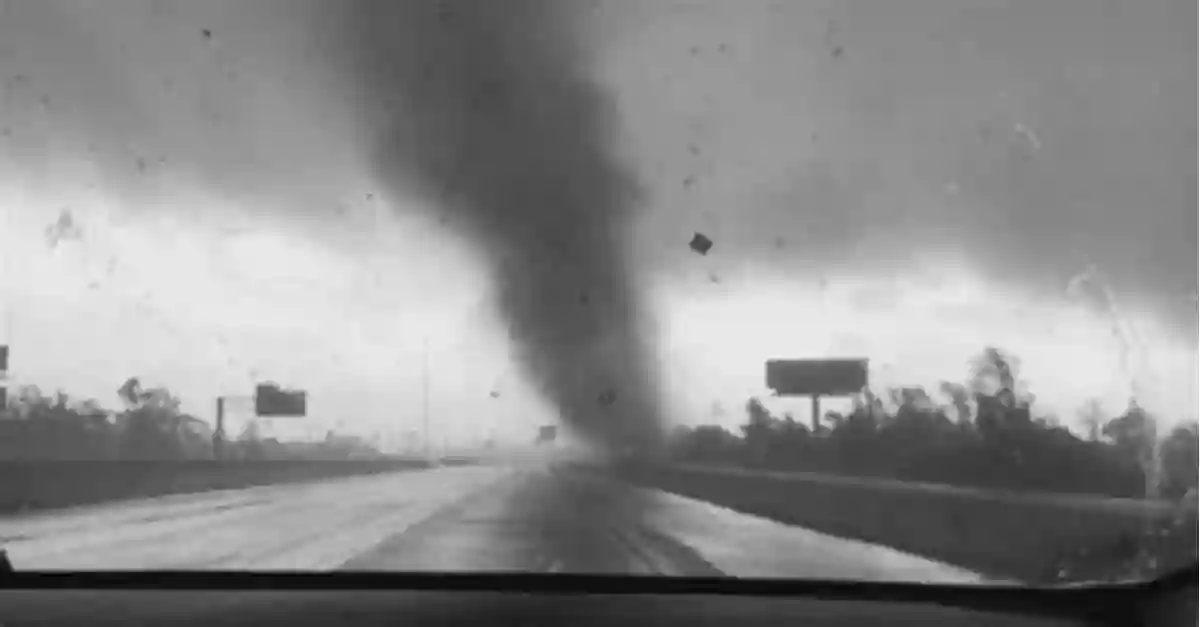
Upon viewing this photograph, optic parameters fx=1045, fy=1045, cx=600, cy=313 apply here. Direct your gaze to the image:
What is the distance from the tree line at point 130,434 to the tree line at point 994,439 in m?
1.76

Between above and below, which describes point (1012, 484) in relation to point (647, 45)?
below

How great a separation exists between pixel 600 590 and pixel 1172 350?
2.30m

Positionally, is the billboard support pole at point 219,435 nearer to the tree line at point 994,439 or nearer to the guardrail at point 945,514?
the guardrail at point 945,514

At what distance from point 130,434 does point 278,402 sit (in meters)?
0.63

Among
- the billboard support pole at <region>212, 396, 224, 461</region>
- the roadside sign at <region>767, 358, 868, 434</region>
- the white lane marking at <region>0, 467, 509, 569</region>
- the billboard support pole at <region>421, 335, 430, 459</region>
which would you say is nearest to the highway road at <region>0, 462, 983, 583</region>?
the white lane marking at <region>0, 467, 509, 569</region>

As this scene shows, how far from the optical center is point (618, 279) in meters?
4.16

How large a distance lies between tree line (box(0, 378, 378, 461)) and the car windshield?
21mm

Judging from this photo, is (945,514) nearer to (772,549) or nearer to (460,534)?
(772,549)

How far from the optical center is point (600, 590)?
3.94 metres

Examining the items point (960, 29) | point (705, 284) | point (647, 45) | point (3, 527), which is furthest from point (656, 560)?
point (3, 527)

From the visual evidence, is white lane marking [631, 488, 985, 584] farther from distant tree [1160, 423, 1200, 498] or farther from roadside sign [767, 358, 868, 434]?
distant tree [1160, 423, 1200, 498]

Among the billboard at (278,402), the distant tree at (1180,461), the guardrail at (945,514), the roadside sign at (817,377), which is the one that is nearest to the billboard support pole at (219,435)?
the billboard at (278,402)

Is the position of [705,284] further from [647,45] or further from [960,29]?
[960,29]

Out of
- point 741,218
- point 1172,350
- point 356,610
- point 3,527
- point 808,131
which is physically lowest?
point 356,610
